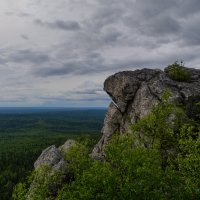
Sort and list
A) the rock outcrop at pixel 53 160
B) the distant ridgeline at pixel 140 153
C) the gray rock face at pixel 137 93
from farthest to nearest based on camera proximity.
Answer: the gray rock face at pixel 137 93 < the rock outcrop at pixel 53 160 < the distant ridgeline at pixel 140 153

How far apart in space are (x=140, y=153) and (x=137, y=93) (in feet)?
108

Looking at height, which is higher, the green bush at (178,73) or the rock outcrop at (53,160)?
the green bush at (178,73)

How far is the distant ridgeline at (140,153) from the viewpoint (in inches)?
1404

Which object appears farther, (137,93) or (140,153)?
(137,93)

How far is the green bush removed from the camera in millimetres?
72125

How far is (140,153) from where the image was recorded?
128 ft

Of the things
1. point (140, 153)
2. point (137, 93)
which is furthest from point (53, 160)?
point (140, 153)

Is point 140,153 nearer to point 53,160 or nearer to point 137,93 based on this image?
point 53,160

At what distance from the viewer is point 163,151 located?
5209cm

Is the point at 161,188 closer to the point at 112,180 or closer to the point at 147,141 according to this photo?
the point at 112,180

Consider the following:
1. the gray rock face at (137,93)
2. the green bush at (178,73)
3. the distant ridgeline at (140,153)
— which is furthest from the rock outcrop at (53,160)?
the green bush at (178,73)

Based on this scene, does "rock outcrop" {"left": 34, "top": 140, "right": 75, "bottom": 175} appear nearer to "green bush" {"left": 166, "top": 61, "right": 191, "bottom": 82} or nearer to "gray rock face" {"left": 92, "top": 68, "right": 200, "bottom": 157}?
"gray rock face" {"left": 92, "top": 68, "right": 200, "bottom": 157}

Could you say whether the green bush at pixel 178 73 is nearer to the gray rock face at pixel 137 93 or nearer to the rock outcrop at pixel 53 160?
the gray rock face at pixel 137 93

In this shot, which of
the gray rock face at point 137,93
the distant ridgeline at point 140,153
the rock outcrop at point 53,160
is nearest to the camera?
the distant ridgeline at point 140,153
